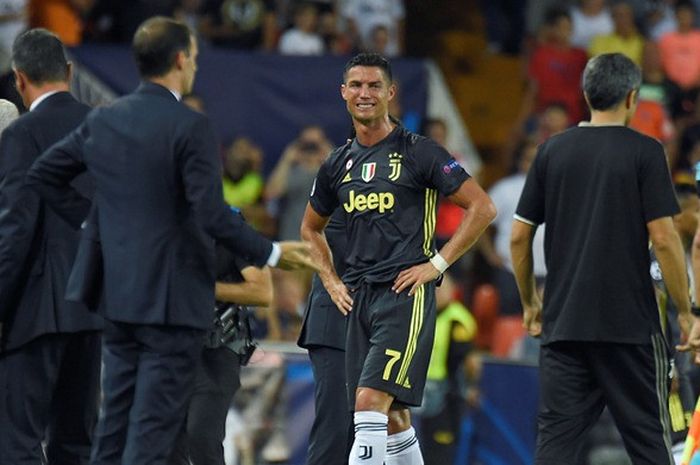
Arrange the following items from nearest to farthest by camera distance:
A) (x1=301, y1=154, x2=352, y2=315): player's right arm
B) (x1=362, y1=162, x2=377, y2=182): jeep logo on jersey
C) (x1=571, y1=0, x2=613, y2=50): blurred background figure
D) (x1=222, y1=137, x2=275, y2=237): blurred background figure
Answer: (x1=362, y1=162, x2=377, y2=182): jeep logo on jersey < (x1=301, y1=154, x2=352, y2=315): player's right arm < (x1=222, y1=137, x2=275, y2=237): blurred background figure < (x1=571, y1=0, x2=613, y2=50): blurred background figure

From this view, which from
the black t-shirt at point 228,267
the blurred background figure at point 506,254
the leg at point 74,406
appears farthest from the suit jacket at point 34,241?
the blurred background figure at point 506,254

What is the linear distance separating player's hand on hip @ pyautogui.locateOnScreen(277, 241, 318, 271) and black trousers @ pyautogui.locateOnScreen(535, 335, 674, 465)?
1269 millimetres

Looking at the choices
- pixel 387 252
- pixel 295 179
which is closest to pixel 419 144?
pixel 387 252

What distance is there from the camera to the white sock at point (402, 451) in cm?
807

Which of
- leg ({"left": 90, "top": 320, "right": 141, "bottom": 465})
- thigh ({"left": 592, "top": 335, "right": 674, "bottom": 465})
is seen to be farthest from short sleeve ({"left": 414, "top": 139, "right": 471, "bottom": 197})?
leg ({"left": 90, "top": 320, "right": 141, "bottom": 465})

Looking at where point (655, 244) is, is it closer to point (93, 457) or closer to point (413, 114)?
point (93, 457)

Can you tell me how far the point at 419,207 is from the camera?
7996 millimetres

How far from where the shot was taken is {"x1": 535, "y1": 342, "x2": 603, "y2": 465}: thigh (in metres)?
7.83

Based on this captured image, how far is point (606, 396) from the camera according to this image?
307 inches

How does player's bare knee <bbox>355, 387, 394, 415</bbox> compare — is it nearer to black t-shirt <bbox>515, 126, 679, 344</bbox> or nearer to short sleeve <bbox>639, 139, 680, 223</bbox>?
black t-shirt <bbox>515, 126, 679, 344</bbox>

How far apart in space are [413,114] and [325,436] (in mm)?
7657

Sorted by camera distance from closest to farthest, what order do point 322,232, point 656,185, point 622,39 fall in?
point 656,185 < point 322,232 < point 622,39

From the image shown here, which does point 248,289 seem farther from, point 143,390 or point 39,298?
point 143,390

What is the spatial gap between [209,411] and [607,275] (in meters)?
2.17
